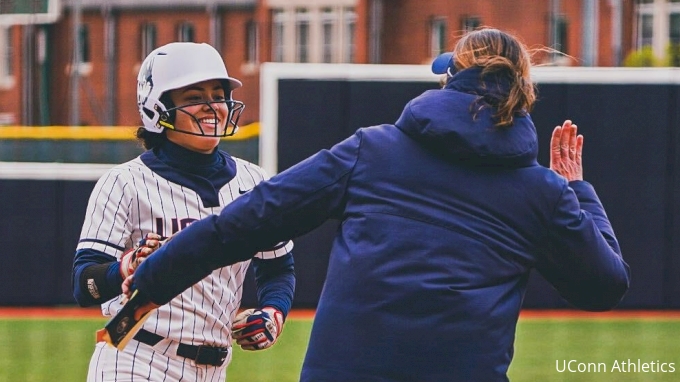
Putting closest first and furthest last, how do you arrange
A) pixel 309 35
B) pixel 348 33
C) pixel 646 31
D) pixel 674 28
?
pixel 646 31 < pixel 348 33 < pixel 674 28 < pixel 309 35

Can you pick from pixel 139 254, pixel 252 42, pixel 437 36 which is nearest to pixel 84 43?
pixel 252 42

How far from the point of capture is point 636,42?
1262 cm

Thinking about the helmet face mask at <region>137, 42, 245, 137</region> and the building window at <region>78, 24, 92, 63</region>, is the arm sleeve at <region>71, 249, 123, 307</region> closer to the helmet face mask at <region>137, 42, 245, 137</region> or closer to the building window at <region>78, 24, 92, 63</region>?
the helmet face mask at <region>137, 42, 245, 137</region>

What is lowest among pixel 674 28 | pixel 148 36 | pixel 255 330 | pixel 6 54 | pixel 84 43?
pixel 255 330

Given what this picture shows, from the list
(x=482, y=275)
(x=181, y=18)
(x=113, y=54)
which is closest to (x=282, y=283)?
(x=482, y=275)

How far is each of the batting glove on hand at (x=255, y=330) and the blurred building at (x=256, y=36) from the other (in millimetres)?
6547

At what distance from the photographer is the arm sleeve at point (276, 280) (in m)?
3.56

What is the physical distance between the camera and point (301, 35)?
1620 centimetres

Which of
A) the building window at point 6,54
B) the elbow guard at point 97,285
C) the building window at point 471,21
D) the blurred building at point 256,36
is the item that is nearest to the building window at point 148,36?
the blurred building at point 256,36

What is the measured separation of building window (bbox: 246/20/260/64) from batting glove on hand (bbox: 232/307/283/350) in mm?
11177

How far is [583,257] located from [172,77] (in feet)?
4.46

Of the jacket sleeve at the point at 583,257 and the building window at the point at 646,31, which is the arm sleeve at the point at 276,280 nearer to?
the jacket sleeve at the point at 583,257

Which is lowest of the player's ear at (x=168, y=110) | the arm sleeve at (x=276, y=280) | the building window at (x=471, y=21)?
the arm sleeve at (x=276, y=280)

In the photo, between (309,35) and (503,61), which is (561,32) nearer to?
(309,35)
